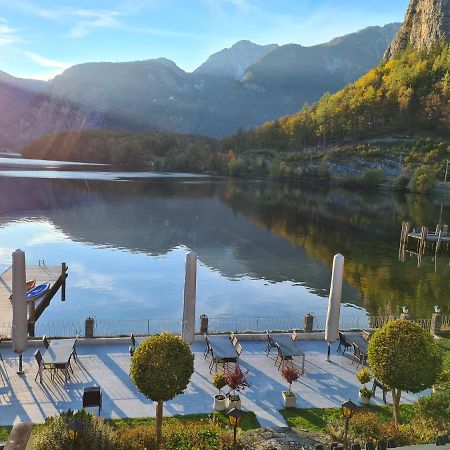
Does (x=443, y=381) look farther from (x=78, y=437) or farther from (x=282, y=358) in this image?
(x=78, y=437)

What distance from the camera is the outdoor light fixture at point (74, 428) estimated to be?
10.1 metres

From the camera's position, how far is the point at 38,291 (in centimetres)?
3144

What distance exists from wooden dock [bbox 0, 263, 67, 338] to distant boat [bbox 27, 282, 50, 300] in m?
0.31

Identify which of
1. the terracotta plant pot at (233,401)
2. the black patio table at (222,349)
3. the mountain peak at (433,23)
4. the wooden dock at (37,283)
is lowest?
the wooden dock at (37,283)

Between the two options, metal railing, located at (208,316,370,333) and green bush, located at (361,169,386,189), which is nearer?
metal railing, located at (208,316,370,333)

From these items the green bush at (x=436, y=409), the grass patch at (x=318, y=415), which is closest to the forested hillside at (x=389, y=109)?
the grass patch at (x=318, y=415)

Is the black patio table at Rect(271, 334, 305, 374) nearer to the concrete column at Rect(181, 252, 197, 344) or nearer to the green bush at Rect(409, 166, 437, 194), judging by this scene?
the concrete column at Rect(181, 252, 197, 344)

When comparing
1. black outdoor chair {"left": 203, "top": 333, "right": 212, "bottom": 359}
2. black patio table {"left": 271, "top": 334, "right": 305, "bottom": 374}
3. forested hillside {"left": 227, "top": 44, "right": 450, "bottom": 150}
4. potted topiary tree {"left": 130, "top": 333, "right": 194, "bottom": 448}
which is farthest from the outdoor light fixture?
forested hillside {"left": 227, "top": 44, "right": 450, "bottom": 150}

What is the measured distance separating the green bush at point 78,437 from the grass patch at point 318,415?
5.81 m

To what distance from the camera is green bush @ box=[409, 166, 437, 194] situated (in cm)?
11794

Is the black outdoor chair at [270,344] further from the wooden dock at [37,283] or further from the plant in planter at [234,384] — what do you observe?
the wooden dock at [37,283]

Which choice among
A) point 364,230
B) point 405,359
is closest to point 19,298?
point 405,359

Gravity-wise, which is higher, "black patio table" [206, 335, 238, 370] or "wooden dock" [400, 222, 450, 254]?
"black patio table" [206, 335, 238, 370]

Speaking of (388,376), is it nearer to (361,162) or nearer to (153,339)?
(153,339)
